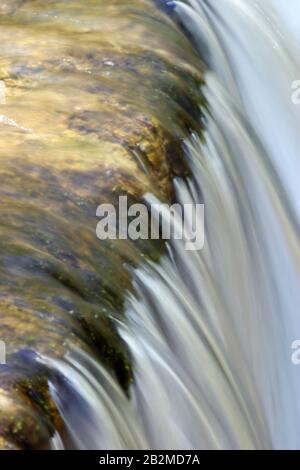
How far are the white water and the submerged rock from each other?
0.28 ft

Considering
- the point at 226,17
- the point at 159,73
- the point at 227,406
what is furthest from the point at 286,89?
the point at 227,406

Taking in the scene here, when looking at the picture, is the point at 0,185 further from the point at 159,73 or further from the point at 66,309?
the point at 159,73

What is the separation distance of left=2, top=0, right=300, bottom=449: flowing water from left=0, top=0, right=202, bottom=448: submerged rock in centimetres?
8

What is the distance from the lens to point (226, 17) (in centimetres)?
536

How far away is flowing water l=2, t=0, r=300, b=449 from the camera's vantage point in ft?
10.6

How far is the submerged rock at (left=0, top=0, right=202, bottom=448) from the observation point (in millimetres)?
2986

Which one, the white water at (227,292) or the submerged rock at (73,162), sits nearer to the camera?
the submerged rock at (73,162)

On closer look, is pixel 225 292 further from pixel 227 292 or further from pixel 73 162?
pixel 73 162

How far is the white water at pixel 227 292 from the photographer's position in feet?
10.7

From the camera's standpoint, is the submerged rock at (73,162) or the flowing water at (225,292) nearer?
the submerged rock at (73,162)

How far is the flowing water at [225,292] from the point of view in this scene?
3.24 meters

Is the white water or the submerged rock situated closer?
the submerged rock

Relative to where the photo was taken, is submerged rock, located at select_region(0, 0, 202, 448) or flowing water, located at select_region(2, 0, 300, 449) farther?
flowing water, located at select_region(2, 0, 300, 449)
